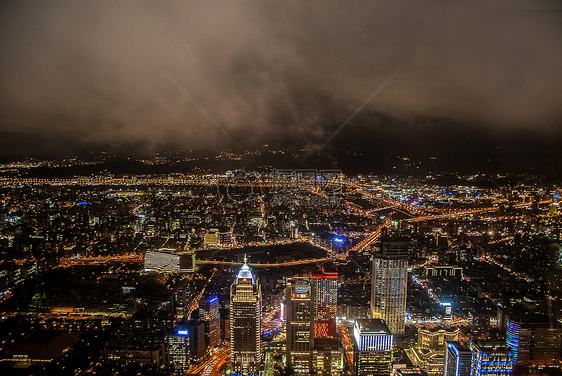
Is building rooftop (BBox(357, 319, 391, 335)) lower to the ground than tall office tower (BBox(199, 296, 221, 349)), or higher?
higher

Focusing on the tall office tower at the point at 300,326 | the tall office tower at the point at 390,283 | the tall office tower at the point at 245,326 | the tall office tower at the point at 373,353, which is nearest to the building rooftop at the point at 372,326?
the tall office tower at the point at 373,353

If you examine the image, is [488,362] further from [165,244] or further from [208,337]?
[165,244]

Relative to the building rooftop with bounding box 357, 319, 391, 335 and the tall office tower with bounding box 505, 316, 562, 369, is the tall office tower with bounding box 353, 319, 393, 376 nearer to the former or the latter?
the building rooftop with bounding box 357, 319, 391, 335

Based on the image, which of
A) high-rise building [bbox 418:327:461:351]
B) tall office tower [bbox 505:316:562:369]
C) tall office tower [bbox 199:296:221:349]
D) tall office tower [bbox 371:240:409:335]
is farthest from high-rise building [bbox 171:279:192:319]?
tall office tower [bbox 505:316:562:369]

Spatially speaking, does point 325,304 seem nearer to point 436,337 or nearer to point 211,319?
point 436,337

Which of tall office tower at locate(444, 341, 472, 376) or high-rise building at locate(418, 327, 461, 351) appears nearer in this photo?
tall office tower at locate(444, 341, 472, 376)

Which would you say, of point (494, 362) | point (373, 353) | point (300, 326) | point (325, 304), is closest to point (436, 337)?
point (494, 362)
